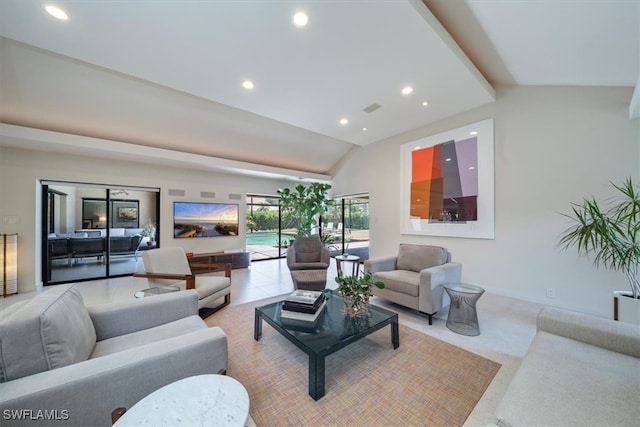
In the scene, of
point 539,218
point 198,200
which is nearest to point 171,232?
point 198,200

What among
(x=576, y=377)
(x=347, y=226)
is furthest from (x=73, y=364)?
(x=347, y=226)

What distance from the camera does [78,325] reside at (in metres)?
1.45

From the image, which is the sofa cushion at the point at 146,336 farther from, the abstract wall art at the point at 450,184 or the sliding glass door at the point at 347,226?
the sliding glass door at the point at 347,226

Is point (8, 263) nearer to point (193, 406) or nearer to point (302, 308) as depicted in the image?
point (302, 308)

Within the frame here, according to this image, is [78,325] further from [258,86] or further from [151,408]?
[258,86]

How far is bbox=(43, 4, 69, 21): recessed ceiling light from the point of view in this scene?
6.99ft

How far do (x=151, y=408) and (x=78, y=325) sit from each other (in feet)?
3.01

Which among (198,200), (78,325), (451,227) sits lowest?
(78,325)

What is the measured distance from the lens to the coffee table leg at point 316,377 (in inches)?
66.1

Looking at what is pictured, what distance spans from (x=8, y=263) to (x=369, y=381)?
601cm

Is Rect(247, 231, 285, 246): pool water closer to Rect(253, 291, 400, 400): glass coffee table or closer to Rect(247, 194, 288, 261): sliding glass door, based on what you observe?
Rect(247, 194, 288, 261): sliding glass door

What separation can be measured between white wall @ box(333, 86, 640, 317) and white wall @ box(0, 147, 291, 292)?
240 inches

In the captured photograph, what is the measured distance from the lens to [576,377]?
1264 millimetres

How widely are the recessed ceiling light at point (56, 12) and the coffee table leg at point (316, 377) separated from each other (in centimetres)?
385
